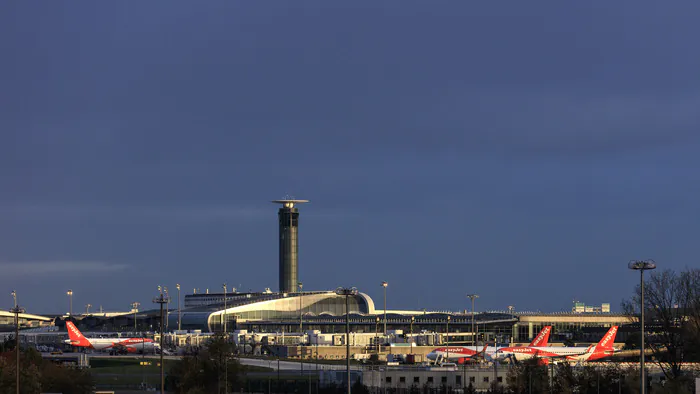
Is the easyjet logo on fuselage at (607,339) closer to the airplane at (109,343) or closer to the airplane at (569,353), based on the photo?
the airplane at (569,353)

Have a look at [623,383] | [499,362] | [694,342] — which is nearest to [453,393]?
[623,383]

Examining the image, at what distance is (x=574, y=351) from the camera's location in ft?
513

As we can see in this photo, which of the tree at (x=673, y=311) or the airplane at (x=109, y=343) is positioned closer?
the tree at (x=673, y=311)

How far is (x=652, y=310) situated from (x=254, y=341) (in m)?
87.5

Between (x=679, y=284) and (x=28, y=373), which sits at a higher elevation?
(x=679, y=284)

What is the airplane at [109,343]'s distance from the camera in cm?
18088

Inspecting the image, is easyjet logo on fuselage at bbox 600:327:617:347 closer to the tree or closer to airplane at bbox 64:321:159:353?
the tree

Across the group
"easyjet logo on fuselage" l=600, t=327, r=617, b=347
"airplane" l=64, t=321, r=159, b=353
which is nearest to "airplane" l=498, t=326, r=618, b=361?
"easyjet logo on fuselage" l=600, t=327, r=617, b=347

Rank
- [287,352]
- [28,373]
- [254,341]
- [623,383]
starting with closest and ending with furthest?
[28,373] < [623,383] < [287,352] < [254,341]

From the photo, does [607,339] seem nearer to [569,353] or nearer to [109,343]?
[569,353]

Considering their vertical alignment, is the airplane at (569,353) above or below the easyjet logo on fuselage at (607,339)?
below

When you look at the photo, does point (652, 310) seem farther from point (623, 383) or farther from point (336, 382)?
point (336, 382)

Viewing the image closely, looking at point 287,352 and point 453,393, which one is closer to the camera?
point 453,393

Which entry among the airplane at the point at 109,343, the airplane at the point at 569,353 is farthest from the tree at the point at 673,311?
the airplane at the point at 109,343
